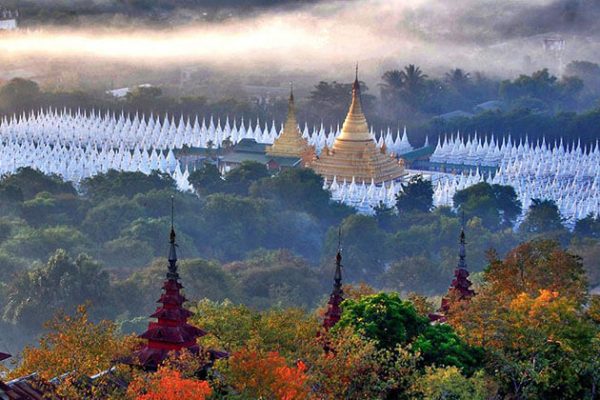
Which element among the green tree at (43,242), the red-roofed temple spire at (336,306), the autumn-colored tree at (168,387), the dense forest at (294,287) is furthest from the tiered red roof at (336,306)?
the green tree at (43,242)

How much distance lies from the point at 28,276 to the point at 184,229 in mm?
12882

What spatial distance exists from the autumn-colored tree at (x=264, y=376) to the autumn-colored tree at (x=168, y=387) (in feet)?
2.82

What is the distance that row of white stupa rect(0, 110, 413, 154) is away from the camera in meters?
92.6

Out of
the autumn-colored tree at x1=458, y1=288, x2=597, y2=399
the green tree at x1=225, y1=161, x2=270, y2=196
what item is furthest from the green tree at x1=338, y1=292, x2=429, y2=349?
the green tree at x1=225, y1=161, x2=270, y2=196

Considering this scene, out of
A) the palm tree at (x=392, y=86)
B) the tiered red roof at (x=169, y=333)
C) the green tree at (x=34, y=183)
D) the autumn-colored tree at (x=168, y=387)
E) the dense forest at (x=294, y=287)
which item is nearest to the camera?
the autumn-colored tree at (x=168, y=387)

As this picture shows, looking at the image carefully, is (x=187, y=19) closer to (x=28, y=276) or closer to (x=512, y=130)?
(x=512, y=130)

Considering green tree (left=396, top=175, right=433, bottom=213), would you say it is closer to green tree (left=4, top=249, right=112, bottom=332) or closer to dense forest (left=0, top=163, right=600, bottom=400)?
dense forest (left=0, top=163, right=600, bottom=400)

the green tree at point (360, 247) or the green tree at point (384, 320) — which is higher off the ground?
the green tree at point (384, 320)

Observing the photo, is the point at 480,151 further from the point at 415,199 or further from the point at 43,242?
the point at 43,242

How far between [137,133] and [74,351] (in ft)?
216

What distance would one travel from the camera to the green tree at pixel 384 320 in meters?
31.9

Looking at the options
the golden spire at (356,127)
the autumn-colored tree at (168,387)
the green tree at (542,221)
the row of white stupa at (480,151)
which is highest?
the autumn-colored tree at (168,387)

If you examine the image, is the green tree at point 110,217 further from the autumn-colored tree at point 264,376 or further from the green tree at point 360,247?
the autumn-colored tree at point 264,376

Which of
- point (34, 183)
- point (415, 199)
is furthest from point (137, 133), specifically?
point (415, 199)
